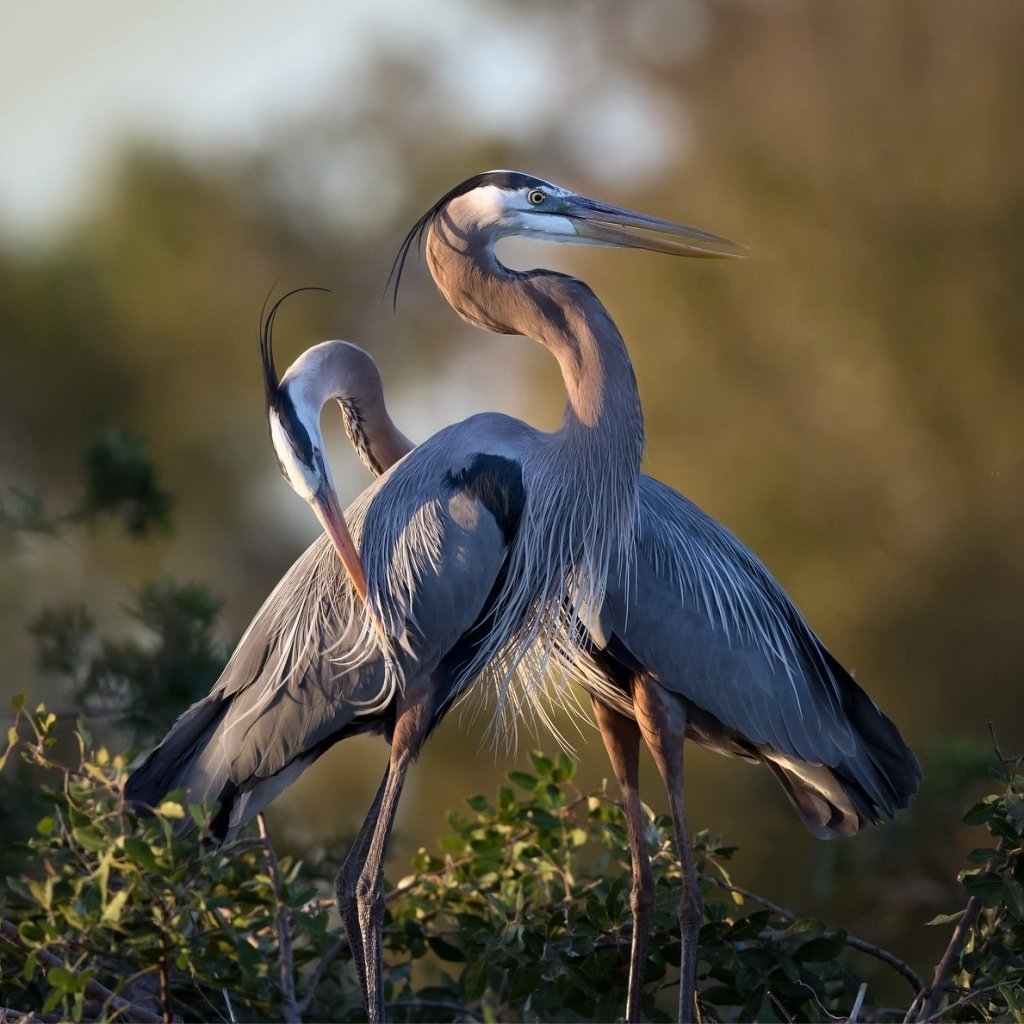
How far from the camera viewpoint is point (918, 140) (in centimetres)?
988

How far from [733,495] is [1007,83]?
295cm

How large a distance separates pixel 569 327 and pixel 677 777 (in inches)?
43.5

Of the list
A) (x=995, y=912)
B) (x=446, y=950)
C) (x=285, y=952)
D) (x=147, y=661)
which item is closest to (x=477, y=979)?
(x=446, y=950)

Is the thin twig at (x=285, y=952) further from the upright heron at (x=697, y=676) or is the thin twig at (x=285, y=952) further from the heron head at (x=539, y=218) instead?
the heron head at (x=539, y=218)

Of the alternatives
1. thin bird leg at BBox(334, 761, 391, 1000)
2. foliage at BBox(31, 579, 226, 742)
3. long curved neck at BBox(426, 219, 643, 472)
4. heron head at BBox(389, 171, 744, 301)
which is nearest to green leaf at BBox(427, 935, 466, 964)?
thin bird leg at BBox(334, 761, 391, 1000)

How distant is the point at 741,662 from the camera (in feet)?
14.1

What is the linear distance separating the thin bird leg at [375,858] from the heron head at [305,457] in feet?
1.06

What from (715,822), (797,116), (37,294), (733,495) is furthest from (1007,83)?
(37,294)

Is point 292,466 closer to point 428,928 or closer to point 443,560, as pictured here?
point 443,560

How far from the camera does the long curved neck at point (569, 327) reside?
4.04m

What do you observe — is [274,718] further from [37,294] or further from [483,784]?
[37,294]

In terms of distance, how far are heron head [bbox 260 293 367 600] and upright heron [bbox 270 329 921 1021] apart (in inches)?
2.3

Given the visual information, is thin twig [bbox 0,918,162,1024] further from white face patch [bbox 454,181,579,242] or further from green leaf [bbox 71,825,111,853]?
white face patch [bbox 454,181,579,242]

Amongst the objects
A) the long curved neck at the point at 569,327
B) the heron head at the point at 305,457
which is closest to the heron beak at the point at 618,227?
the long curved neck at the point at 569,327
